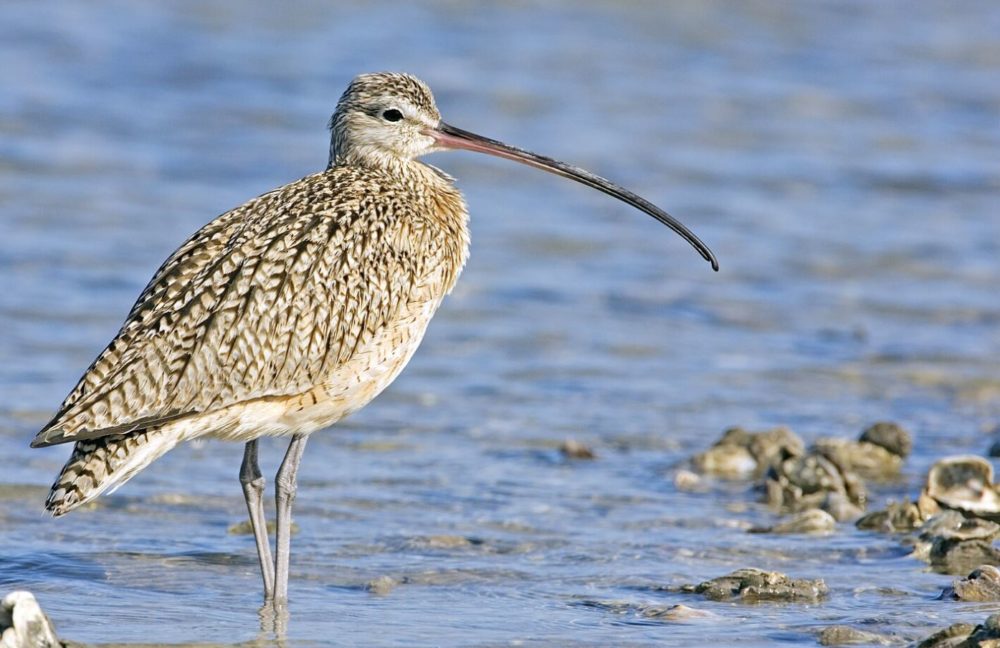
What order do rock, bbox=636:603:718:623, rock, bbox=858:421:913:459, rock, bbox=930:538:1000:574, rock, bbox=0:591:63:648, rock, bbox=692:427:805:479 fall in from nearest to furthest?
rock, bbox=0:591:63:648
rock, bbox=636:603:718:623
rock, bbox=930:538:1000:574
rock, bbox=692:427:805:479
rock, bbox=858:421:913:459

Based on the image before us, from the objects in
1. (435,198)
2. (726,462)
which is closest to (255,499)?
(435,198)

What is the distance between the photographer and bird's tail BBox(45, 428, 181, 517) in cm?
580

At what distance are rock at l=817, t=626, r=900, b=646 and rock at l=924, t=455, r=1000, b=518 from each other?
178 centimetres

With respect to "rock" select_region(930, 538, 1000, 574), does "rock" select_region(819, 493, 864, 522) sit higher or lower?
higher

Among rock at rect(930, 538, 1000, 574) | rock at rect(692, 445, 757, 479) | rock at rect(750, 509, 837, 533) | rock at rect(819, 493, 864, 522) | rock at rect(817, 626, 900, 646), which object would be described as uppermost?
rock at rect(692, 445, 757, 479)

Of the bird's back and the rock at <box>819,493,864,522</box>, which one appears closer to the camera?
the bird's back

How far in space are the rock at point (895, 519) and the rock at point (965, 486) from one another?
150mm

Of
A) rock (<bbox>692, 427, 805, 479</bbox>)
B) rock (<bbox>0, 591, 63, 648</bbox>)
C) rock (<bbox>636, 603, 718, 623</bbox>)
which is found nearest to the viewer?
rock (<bbox>0, 591, 63, 648</bbox>)

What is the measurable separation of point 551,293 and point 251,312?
5331 mm

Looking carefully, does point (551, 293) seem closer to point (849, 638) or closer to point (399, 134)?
point (399, 134)

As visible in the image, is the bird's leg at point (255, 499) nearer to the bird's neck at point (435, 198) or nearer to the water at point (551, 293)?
the water at point (551, 293)

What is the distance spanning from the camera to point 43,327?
33.2ft

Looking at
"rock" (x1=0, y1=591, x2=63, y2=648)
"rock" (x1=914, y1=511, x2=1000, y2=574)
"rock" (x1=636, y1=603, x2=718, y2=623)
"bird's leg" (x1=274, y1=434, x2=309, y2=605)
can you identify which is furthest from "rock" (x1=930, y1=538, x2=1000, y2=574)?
"rock" (x1=0, y1=591, x2=63, y2=648)

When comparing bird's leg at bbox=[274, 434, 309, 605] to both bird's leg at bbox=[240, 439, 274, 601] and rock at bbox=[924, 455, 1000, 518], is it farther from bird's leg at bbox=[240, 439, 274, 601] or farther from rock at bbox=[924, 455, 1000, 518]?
rock at bbox=[924, 455, 1000, 518]
